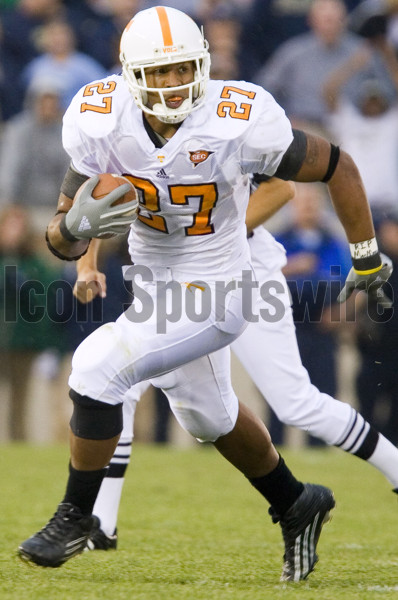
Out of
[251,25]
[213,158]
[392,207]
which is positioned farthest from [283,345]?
[251,25]

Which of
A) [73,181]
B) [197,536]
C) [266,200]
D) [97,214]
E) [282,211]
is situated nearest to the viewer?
[97,214]

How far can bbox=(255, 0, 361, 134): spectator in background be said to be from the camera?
8.39 m

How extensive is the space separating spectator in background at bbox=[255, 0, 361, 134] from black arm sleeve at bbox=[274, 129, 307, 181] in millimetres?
5176

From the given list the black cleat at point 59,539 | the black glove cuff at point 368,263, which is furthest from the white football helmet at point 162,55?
the black cleat at point 59,539

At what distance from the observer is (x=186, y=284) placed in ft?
11.0

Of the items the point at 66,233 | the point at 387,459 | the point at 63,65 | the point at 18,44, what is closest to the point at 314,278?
the point at 63,65

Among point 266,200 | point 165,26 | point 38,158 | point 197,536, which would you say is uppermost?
point 165,26

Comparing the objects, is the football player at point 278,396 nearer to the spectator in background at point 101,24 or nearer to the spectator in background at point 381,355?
the spectator in background at point 381,355

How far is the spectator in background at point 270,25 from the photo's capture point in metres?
8.86

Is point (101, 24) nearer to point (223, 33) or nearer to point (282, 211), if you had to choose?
point (223, 33)

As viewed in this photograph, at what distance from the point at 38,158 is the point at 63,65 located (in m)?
0.82

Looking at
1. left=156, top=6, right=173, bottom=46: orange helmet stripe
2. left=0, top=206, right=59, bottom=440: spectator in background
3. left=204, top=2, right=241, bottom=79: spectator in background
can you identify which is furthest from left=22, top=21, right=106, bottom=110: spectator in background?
left=156, top=6, right=173, bottom=46: orange helmet stripe

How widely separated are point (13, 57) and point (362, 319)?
383 centimetres

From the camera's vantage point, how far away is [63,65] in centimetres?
851
